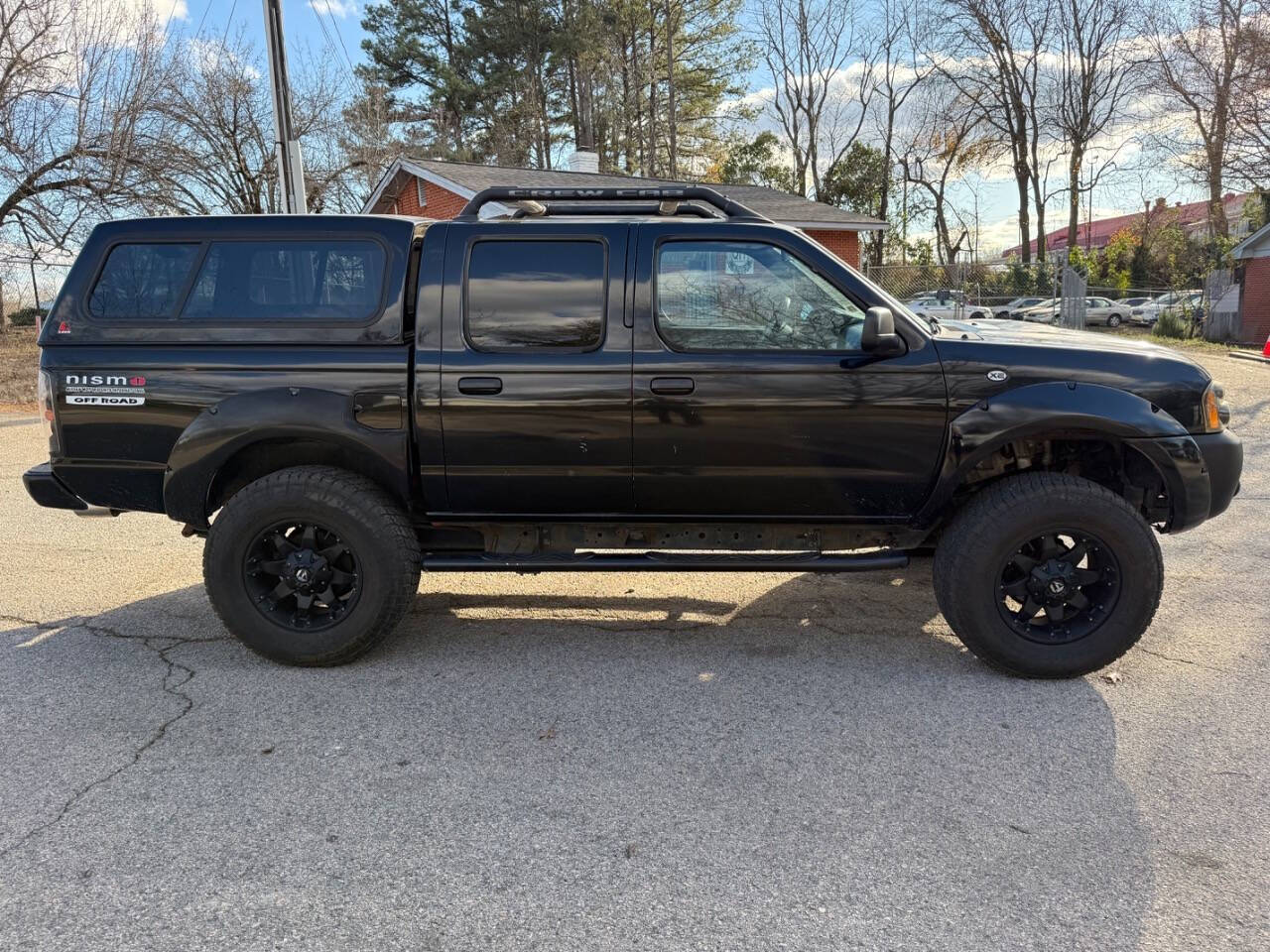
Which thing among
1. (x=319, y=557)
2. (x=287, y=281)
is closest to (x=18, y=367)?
(x=287, y=281)

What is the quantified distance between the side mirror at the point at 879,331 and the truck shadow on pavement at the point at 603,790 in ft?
4.86

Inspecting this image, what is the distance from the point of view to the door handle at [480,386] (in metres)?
4.04

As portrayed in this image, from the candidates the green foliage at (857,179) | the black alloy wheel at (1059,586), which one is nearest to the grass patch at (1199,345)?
the green foliage at (857,179)

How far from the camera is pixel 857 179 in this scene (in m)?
42.3

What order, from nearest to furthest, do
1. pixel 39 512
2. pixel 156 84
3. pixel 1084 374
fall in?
1. pixel 1084 374
2. pixel 39 512
3. pixel 156 84

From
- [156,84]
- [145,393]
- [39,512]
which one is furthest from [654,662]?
[156,84]

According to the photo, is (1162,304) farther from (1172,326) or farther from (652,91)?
(652,91)

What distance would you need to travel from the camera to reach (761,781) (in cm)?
320

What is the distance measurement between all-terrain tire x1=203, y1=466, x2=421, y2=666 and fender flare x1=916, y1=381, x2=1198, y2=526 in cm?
254

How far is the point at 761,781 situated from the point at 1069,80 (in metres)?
50.1

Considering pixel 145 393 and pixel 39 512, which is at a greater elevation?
pixel 145 393

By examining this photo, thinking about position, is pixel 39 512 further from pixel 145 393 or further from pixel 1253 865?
pixel 1253 865

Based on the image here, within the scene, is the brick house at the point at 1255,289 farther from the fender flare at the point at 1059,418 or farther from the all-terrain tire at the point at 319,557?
the all-terrain tire at the point at 319,557

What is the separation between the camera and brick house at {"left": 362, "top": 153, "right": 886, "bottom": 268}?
57.2 feet
